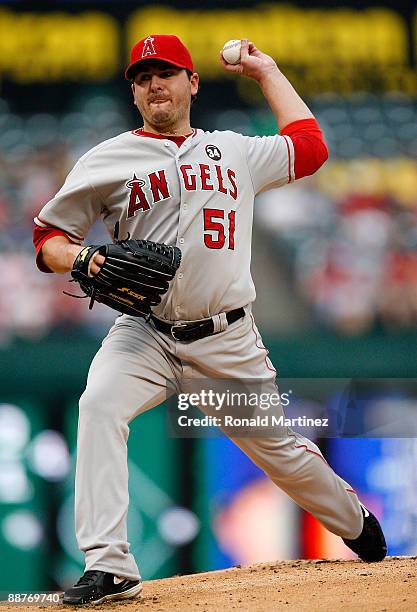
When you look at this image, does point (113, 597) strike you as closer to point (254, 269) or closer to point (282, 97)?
point (282, 97)

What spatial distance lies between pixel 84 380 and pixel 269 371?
6.73ft

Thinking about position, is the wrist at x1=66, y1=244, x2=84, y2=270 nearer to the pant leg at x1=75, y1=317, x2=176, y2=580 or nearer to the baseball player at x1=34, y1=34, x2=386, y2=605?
the baseball player at x1=34, y1=34, x2=386, y2=605

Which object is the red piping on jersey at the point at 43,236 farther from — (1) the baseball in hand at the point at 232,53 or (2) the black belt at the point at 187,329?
(1) the baseball in hand at the point at 232,53

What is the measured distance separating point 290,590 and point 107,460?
0.52 metres

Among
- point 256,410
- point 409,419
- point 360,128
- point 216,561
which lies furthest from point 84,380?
point 256,410

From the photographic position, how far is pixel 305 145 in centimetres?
261

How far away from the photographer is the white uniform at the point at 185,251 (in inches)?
93.5

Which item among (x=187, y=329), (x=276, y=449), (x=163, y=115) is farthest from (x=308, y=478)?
(x=163, y=115)

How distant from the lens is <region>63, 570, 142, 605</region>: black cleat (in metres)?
2.09

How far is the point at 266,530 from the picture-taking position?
436 cm

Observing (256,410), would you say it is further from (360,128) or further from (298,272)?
(360,128)

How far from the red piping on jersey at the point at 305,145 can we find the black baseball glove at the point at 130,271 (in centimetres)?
52

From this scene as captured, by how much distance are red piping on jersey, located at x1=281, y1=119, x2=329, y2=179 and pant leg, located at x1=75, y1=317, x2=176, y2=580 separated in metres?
0.70

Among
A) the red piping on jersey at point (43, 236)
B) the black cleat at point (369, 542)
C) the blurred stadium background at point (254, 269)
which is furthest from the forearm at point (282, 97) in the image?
the blurred stadium background at point (254, 269)
